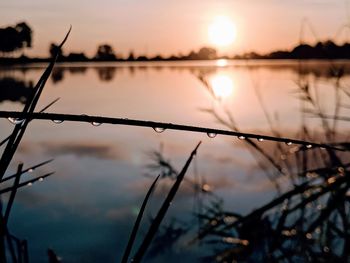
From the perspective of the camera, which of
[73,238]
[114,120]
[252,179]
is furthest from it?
[252,179]

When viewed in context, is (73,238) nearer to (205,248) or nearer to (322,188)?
(205,248)

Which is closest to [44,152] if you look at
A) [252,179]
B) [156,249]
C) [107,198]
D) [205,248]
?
[107,198]

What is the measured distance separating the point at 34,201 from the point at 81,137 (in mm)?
9255

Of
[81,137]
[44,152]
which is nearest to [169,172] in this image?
[44,152]

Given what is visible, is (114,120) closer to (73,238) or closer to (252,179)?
(73,238)

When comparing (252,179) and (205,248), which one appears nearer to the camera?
(205,248)

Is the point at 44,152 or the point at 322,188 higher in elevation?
the point at 44,152

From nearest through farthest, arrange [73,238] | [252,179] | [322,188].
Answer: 1. [322,188]
2. [73,238]
3. [252,179]

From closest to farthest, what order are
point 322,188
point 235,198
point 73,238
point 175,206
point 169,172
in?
1. point 322,188
2. point 169,172
3. point 73,238
4. point 175,206
5. point 235,198

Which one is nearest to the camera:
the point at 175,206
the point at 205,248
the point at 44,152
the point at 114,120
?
the point at 114,120

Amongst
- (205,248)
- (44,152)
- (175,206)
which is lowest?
(205,248)

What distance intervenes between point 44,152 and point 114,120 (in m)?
15.2

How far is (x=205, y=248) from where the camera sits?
7.99 metres

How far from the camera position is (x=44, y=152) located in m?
15.2
